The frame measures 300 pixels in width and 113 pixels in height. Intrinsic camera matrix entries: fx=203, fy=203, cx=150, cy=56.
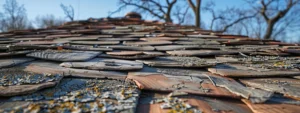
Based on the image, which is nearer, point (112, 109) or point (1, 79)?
point (112, 109)

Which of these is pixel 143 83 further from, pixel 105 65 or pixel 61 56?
pixel 61 56

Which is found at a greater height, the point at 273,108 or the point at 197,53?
the point at 197,53

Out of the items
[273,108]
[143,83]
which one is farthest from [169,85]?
[273,108]

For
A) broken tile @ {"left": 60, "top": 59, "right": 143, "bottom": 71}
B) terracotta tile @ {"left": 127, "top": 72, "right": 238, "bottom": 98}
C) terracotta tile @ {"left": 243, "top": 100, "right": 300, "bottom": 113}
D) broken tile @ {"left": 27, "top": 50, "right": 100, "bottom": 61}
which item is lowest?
terracotta tile @ {"left": 243, "top": 100, "right": 300, "bottom": 113}

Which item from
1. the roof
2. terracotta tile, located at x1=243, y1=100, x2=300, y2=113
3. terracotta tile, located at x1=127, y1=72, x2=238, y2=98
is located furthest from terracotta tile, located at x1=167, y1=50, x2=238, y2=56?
terracotta tile, located at x1=243, y1=100, x2=300, y2=113

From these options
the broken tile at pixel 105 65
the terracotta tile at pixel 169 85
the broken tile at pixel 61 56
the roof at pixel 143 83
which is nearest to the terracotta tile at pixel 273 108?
the roof at pixel 143 83

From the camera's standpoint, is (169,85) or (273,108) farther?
(169,85)

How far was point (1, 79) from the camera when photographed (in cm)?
90

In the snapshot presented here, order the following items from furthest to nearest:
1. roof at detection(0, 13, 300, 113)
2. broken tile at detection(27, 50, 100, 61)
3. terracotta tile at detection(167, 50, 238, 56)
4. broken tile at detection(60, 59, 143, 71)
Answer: terracotta tile at detection(167, 50, 238, 56)
broken tile at detection(27, 50, 100, 61)
broken tile at detection(60, 59, 143, 71)
roof at detection(0, 13, 300, 113)

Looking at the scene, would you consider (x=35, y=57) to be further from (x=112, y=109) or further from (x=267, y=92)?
(x=267, y=92)

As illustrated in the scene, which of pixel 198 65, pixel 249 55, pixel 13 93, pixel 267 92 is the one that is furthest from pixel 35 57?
pixel 249 55

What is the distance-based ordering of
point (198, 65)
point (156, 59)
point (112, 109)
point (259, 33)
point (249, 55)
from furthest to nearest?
point (259, 33)
point (249, 55)
point (156, 59)
point (198, 65)
point (112, 109)

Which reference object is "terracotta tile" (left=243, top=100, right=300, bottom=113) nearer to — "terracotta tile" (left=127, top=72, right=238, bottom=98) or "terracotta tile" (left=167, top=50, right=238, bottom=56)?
"terracotta tile" (left=127, top=72, right=238, bottom=98)

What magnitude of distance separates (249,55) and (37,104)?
1.55 m
